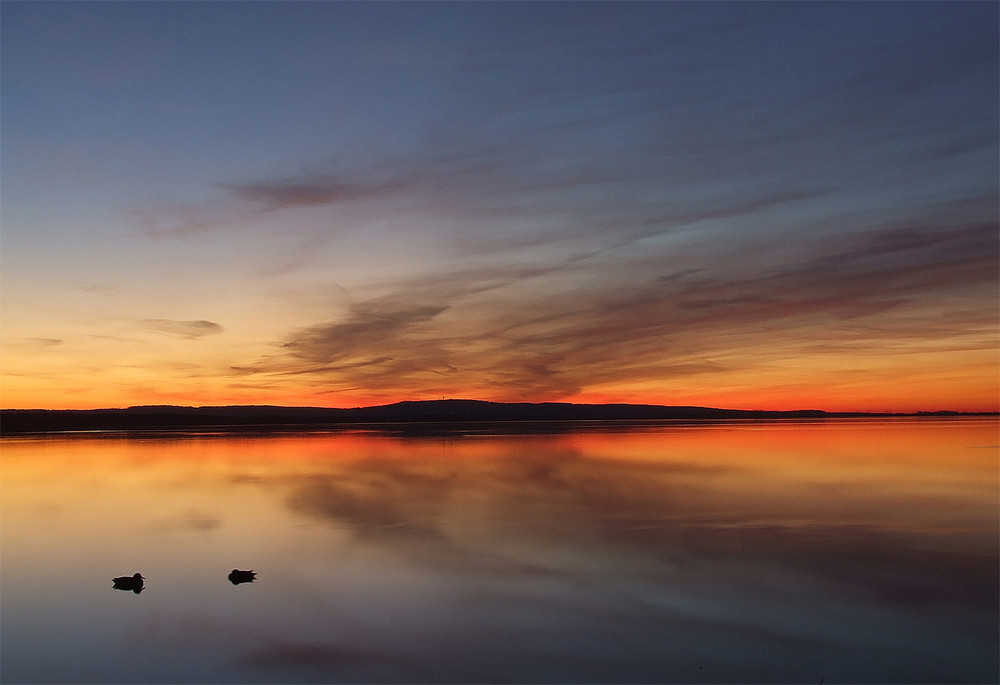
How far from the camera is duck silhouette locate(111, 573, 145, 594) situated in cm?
1356

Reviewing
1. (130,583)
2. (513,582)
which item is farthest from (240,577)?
(513,582)

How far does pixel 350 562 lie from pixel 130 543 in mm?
6512

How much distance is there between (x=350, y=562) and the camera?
1502cm

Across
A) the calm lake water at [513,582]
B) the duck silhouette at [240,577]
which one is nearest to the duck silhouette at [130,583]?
the calm lake water at [513,582]

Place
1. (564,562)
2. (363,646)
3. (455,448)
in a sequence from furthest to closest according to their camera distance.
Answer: (455,448) < (564,562) < (363,646)

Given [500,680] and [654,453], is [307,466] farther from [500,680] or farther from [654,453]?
[500,680]

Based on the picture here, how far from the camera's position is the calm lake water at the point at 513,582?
379 inches

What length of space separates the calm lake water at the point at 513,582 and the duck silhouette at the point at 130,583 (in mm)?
164

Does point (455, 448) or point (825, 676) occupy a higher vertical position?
point (455, 448)

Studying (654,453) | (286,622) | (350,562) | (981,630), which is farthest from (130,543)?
(654,453)

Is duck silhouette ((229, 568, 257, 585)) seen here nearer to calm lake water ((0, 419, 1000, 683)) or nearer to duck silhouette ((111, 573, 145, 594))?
calm lake water ((0, 419, 1000, 683))

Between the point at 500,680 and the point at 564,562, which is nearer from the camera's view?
the point at 500,680

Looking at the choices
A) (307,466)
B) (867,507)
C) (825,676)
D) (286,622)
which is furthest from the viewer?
(307,466)

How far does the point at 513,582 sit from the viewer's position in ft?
43.1
